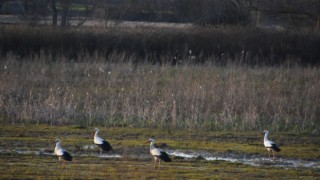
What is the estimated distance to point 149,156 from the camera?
15.4 meters

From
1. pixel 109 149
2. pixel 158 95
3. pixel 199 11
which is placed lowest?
pixel 109 149

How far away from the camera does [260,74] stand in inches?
1095

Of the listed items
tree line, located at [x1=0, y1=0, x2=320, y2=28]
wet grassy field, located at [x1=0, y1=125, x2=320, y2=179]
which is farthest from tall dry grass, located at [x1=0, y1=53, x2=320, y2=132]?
tree line, located at [x1=0, y1=0, x2=320, y2=28]

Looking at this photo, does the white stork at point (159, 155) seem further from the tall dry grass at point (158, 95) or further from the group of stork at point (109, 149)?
the tall dry grass at point (158, 95)

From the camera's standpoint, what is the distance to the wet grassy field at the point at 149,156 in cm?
1326

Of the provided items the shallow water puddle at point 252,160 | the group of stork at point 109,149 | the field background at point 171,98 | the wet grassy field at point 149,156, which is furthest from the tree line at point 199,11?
the group of stork at point 109,149

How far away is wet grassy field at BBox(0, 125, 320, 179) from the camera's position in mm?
13258

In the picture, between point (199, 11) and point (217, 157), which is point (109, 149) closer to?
point (217, 157)

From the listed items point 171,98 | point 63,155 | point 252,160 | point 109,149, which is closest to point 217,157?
point 252,160

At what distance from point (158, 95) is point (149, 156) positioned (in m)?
7.11

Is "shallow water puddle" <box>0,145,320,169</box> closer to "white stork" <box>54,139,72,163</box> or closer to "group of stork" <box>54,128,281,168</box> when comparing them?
"group of stork" <box>54,128,281,168</box>

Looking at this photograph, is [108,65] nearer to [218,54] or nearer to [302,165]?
[218,54]

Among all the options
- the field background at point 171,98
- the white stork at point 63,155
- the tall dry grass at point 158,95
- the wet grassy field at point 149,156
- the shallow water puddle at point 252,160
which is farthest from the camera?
the tall dry grass at point 158,95

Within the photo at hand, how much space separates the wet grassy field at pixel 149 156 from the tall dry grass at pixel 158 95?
948mm
